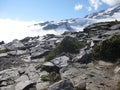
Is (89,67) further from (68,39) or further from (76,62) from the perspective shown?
(68,39)

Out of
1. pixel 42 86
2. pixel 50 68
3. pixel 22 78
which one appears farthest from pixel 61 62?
pixel 42 86

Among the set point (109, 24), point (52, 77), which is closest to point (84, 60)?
point (52, 77)

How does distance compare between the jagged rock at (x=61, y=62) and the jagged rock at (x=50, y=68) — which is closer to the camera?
the jagged rock at (x=50, y=68)

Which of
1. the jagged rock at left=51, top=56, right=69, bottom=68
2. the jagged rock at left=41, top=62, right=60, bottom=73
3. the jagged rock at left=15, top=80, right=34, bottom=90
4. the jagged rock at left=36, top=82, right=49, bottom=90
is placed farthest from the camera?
the jagged rock at left=51, top=56, right=69, bottom=68

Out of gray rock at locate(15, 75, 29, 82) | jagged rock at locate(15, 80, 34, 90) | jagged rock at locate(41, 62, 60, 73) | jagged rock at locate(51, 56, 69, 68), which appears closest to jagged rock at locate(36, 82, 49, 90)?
jagged rock at locate(15, 80, 34, 90)

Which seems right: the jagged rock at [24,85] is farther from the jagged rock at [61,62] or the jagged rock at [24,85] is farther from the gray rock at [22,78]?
the jagged rock at [61,62]

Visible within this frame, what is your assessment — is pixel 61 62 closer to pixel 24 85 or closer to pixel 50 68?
pixel 50 68

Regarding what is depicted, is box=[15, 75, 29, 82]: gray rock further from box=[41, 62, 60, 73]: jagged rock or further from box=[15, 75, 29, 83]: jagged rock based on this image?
box=[41, 62, 60, 73]: jagged rock

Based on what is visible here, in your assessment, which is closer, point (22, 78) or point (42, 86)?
point (42, 86)

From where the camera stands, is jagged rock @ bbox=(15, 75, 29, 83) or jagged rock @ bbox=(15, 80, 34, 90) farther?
jagged rock @ bbox=(15, 75, 29, 83)

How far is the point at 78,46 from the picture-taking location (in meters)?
34.7

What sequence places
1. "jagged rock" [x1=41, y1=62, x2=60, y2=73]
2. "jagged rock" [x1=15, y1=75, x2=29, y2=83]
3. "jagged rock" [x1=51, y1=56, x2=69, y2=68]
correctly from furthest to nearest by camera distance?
"jagged rock" [x1=51, y1=56, x2=69, y2=68]
"jagged rock" [x1=41, y1=62, x2=60, y2=73]
"jagged rock" [x1=15, y1=75, x2=29, y2=83]

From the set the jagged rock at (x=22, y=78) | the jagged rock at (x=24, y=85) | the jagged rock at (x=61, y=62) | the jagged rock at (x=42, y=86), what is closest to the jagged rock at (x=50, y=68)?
the jagged rock at (x=61, y=62)

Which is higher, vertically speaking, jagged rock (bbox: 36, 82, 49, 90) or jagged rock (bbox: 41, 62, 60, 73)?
jagged rock (bbox: 41, 62, 60, 73)
